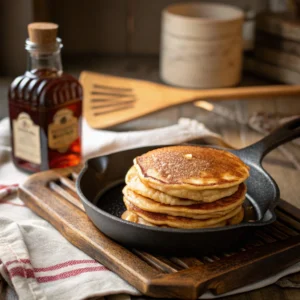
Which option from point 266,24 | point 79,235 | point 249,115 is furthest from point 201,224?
point 266,24

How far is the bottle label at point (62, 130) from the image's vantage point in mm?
1221

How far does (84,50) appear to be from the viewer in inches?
84.4

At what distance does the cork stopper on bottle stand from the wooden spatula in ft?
1.12

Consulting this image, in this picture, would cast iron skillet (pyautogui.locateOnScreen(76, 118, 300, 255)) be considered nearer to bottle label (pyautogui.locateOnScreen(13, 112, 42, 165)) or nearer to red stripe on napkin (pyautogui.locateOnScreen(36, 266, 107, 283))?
red stripe on napkin (pyautogui.locateOnScreen(36, 266, 107, 283))

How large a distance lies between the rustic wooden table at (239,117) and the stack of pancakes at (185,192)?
12 cm

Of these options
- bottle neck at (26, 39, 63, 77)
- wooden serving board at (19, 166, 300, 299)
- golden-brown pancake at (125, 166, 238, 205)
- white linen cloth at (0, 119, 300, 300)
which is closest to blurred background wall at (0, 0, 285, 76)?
bottle neck at (26, 39, 63, 77)

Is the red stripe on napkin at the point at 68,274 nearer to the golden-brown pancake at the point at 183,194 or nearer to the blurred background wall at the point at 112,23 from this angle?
the golden-brown pancake at the point at 183,194

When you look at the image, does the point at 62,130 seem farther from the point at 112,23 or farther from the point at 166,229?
the point at 112,23

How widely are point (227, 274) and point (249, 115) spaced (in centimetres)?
88

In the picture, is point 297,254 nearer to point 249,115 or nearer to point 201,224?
point 201,224

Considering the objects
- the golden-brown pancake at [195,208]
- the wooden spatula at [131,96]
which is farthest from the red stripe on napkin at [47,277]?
the wooden spatula at [131,96]

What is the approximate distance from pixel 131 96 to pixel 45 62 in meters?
0.40

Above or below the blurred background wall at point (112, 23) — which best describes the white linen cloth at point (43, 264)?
below

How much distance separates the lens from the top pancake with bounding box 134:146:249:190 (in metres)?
0.90
